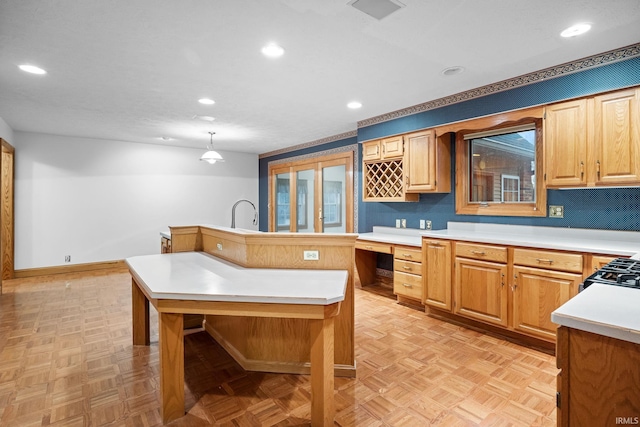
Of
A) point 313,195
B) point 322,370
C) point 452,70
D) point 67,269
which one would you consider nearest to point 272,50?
point 452,70

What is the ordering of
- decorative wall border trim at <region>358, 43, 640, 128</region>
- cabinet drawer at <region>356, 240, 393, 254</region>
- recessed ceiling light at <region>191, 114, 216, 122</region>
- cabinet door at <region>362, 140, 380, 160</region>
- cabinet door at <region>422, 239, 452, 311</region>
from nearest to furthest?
decorative wall border trim at <region>358, 43, 640, 128</region> → cabinet door at <region>422, 239, 452, 311</region> → cabinet drawer at <region>356, 240, 393, 254</region> → cabinet door at <region>362, 140, 380, 160</region> → recessed ceiling light at <region>191, 114, 216, 122</region>

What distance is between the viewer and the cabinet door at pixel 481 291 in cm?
293

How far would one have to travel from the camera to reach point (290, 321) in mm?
2266

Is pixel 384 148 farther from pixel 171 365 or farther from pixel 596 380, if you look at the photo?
pixel 596 380

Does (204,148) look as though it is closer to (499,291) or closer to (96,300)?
(96,300)

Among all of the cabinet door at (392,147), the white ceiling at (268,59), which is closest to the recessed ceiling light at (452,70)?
the white ceiling at (268,59)

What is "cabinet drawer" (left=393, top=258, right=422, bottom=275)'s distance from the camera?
3.64m

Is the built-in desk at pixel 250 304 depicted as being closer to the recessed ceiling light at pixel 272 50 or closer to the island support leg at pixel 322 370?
the island support leg at pixel 322 370

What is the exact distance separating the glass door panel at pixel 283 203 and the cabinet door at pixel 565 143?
5088 mm

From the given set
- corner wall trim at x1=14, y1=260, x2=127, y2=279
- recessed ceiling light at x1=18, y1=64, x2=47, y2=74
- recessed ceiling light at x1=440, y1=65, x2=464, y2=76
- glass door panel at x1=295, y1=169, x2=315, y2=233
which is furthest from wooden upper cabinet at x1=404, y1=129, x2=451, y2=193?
corner wall trim at x1=14, y1=260, x2=127, y2=279

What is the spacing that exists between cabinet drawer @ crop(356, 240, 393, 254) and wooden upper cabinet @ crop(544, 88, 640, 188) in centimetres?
172

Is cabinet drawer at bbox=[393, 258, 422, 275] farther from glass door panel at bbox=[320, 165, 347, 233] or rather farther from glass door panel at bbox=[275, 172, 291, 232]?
glass door panel at bbox=[275, 172, 291, 232]

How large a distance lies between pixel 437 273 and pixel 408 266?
392 millimetres

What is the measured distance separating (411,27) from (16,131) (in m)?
6.30
